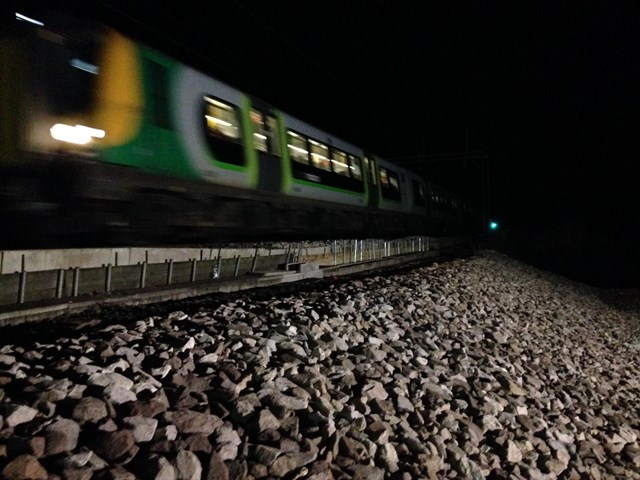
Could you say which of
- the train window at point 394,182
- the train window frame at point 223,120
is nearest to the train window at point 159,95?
the train window frame at point 223,120

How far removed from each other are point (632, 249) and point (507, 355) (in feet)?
140

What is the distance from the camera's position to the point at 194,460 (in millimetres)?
2666

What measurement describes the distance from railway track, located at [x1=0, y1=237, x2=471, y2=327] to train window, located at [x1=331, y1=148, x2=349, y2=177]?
271cm

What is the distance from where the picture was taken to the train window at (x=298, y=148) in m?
10.2

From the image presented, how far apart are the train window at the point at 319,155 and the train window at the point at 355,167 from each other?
156 cm

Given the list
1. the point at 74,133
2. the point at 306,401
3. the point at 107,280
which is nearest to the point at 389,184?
the point at 107,280

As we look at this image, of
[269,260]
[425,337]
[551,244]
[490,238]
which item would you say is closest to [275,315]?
[425,337]

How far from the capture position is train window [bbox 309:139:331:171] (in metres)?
11.2

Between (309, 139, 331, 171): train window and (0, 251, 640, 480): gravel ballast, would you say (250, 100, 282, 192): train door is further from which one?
(0, 251, 640, 480): gravel ballast

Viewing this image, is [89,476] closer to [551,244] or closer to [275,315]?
[275,315]

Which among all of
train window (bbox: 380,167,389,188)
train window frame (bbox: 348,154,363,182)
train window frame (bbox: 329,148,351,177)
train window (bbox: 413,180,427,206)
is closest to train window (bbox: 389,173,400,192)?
train window (bbox: 380,167,389,188)

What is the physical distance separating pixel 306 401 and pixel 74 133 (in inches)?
172

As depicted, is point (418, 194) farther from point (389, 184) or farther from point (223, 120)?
point (223, 120)

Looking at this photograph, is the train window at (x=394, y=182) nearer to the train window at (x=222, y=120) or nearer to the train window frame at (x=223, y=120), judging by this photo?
the train window frame at (x=223, y=120)
